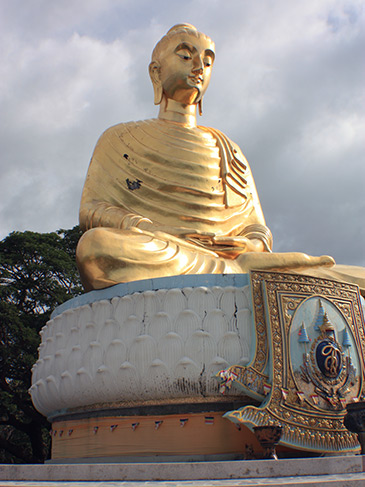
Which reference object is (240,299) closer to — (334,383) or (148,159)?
(334,383)

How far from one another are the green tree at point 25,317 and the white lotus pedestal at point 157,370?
6062 millimetres

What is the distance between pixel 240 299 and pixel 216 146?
331cm

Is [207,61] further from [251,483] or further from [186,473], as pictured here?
[251,483]

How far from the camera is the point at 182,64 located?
7.42 m

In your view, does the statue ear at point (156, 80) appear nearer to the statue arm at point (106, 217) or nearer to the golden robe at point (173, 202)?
the golden robe at point (173, 202)

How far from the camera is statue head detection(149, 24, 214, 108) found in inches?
292

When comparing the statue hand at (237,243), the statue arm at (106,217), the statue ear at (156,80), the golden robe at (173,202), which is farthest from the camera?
the statue ear at (156,80)

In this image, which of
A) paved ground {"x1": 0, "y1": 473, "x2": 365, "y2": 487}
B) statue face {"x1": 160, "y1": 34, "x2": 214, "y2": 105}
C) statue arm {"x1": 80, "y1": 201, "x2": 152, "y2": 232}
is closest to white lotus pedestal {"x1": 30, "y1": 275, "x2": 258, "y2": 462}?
statue arm {"x1": 80, "y1": 201, "x2": 152, "y2": 232}

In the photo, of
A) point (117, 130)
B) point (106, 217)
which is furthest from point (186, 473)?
point (117, 130)

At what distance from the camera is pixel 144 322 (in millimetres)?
4527

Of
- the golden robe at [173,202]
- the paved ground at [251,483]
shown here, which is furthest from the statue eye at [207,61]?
the paved ground at [251,483]

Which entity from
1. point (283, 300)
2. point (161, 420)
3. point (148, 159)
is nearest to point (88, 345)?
point (161, 420)

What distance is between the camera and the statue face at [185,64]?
24.2ft

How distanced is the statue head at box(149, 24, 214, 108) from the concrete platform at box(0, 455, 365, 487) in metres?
5.70
